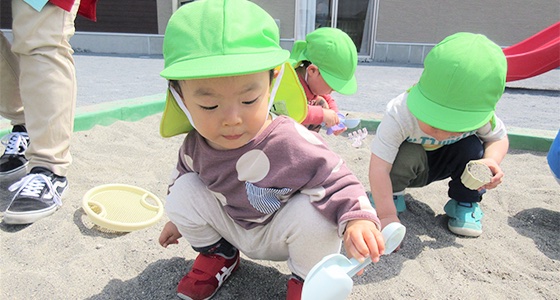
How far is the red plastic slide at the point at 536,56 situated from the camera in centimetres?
364

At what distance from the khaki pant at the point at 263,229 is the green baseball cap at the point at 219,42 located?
332 mm

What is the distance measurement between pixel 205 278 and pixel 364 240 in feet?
1.45

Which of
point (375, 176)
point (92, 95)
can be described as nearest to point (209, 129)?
point (375, 176)

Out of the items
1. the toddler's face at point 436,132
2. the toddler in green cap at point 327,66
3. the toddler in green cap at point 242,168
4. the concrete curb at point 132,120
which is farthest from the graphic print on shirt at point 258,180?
the concrete curb at point 132,120

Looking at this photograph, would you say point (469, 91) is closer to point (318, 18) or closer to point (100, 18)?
point (318, 18)

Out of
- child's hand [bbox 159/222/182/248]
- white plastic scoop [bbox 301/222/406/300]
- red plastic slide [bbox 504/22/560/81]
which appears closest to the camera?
white plastic scoop [bbox 301/222/406/300]

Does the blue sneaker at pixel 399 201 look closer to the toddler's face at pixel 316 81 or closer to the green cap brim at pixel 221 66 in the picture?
the toddler's face at pixel 316 81

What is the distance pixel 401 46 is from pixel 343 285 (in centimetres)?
680

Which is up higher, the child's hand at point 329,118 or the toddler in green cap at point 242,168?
the toddler in green cap at point 242,168

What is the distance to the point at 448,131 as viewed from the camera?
1229 millimetres

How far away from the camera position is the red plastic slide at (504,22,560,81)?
12.0 ft

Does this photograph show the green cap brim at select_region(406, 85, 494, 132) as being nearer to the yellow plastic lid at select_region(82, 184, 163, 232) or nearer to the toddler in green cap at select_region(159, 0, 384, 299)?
the toddler in green cap at select_region(159, 0, 384, 299)

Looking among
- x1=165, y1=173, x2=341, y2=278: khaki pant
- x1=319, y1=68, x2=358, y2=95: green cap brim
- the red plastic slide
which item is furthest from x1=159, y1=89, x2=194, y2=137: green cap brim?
the red plastic slide

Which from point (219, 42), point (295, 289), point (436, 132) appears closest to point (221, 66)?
point (219, 42)
